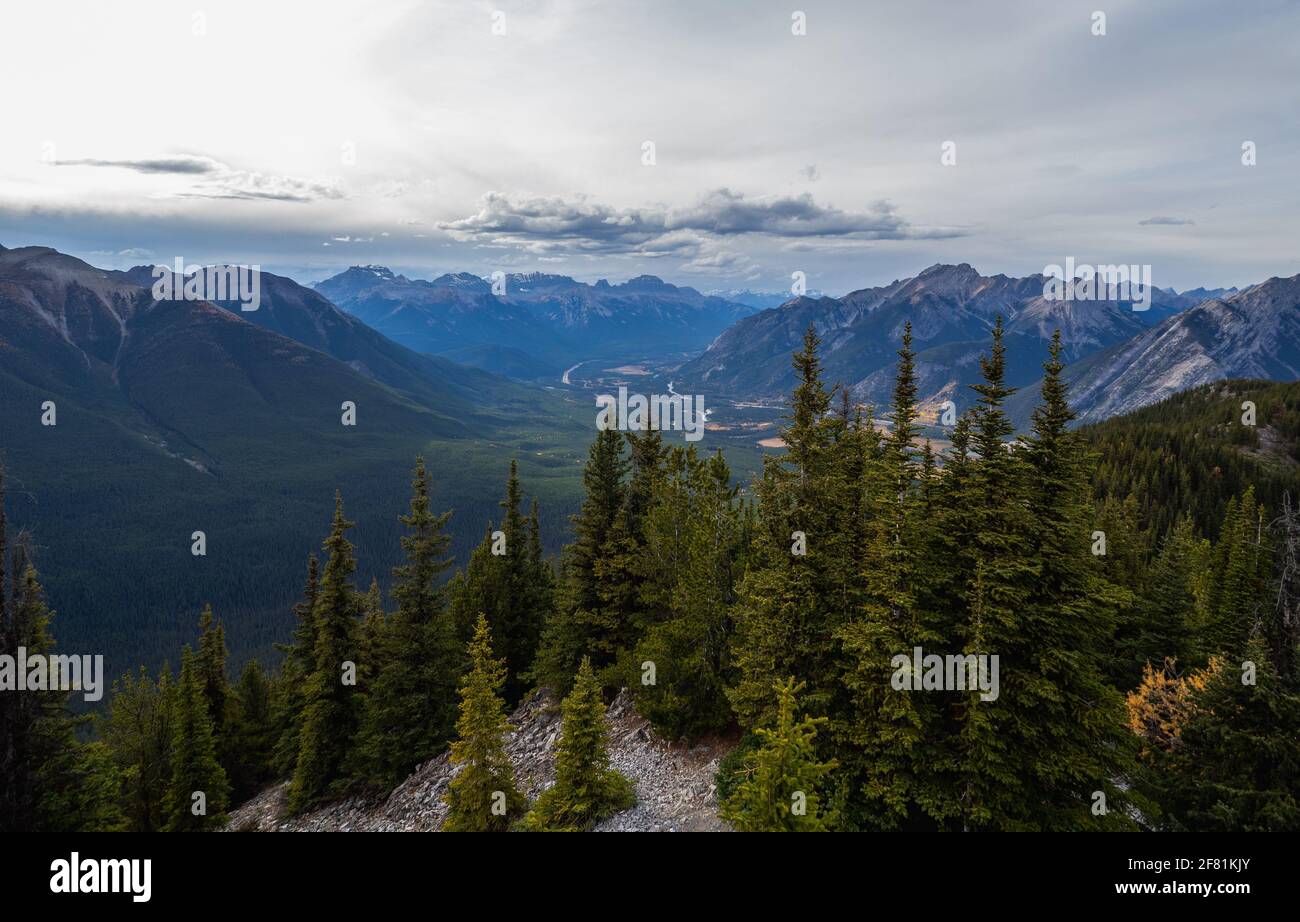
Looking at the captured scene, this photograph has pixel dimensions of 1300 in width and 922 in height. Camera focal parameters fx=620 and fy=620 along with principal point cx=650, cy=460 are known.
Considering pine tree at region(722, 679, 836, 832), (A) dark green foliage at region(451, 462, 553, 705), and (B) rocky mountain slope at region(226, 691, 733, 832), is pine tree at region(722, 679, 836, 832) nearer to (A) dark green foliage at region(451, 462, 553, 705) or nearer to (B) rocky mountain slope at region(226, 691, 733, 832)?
(B) rocky mountain slope at region(226, 691, 733, 832)

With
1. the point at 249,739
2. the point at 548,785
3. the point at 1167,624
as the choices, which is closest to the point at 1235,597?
the point at 1167,624

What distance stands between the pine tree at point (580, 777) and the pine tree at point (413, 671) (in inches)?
650

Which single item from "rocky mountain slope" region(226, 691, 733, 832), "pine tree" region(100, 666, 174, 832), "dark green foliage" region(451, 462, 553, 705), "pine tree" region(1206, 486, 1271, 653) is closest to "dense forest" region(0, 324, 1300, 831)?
"pine tree" region(1206, 486, 1271, 653)

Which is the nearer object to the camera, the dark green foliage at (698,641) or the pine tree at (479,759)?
the pine tree at (479,759)

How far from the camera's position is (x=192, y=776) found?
3838 cm

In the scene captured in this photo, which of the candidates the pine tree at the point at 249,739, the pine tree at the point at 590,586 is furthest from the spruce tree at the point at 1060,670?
the pine tree at the point at 249,739

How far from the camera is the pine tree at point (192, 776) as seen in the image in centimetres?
3762

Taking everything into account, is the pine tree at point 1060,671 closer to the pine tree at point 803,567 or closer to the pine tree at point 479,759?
the pine tree at point 803,567

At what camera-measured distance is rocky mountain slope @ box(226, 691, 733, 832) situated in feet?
82.5

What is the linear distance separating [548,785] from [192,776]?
2377 cm

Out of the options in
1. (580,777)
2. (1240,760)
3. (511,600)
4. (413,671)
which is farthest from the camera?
(511,600)

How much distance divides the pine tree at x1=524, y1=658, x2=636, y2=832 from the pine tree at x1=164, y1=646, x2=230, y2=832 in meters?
27.0

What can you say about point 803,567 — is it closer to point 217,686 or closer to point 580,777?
point 580,777
